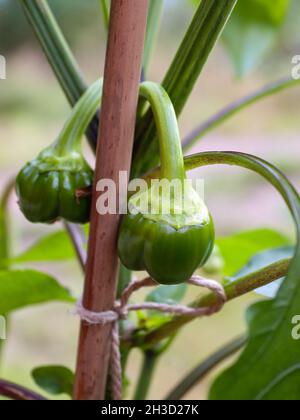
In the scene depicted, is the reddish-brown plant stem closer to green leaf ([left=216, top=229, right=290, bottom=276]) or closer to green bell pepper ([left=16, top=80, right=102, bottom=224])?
green bell pepper ([left=16, top=80, right=102, bottom=224])

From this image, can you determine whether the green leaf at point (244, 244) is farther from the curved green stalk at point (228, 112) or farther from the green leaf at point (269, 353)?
the green leaf at point (269, 353)

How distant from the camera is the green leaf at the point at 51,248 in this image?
2.22 feet

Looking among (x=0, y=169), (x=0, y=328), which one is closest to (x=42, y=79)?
(x=0, y=169)

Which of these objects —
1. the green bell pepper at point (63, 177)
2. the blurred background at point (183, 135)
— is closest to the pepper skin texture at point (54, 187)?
the green bell pepper at point (63, 177)

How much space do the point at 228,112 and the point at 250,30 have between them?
0.19m

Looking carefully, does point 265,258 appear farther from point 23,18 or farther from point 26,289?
point 23,18

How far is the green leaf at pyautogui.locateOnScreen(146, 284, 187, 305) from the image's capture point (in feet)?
1.72

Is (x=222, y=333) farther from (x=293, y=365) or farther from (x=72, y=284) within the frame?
(x=293, y=365)

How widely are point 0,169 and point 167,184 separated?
331 cm

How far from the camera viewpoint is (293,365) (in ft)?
1.09

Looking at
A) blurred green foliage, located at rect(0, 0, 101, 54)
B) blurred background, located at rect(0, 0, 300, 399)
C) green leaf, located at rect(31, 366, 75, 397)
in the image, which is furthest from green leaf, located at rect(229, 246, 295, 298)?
blurred green foliage, located at rect(0, 0, 101, 54)

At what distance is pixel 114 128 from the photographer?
14.9 inches

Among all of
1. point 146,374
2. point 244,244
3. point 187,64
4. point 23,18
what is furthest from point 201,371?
point 23,18

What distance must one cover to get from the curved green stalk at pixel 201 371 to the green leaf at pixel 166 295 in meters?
0.06
